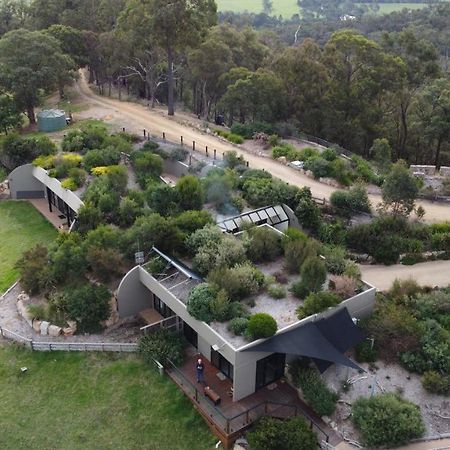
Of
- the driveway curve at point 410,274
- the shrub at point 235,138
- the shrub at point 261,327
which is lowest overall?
the driveway curve at point 410,274

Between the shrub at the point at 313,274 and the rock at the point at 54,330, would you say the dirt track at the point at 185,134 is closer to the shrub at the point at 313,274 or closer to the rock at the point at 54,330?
the shrub at the point at 313,274

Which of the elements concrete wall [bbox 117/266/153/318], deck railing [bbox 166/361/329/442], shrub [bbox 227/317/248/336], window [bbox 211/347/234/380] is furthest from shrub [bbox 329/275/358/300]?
concrete wall [bbox 117/266/153/318]

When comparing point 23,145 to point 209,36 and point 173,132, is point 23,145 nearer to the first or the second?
point 173,132

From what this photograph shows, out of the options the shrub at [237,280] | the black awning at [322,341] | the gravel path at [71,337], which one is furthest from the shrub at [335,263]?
the gravel path at [71,337]

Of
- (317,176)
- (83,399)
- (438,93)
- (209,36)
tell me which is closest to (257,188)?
(317,176)

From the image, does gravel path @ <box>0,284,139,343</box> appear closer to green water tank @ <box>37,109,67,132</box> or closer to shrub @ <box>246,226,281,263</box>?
shrub @ <box>246,226,281,263</box>
